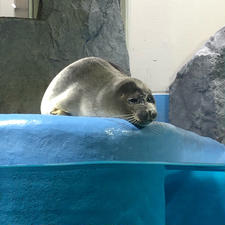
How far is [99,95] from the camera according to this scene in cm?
158

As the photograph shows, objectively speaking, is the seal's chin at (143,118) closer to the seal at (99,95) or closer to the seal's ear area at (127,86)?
the seal at (99,95)

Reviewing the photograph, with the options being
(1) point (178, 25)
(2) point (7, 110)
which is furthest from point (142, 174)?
(1) point (178, 25)

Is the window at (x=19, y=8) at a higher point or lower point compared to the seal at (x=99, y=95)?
higher

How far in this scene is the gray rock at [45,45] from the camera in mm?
2342

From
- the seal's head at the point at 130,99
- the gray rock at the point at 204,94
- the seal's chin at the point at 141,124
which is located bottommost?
the gray rock at the point at 204,94

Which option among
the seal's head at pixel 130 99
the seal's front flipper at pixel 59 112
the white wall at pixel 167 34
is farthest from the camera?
the white wall at pixel 167 34

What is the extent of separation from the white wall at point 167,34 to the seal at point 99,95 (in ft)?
5.23

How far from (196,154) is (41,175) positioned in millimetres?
681

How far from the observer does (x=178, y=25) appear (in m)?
3.46

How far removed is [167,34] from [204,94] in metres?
→ 0.65

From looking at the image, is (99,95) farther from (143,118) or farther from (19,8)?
(19,8)

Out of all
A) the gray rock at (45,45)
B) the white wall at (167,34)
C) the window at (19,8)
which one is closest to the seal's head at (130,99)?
the gray rock at (45,45)

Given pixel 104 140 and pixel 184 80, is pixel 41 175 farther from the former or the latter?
pixel 184 80

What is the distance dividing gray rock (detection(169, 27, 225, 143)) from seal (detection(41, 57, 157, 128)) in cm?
131
